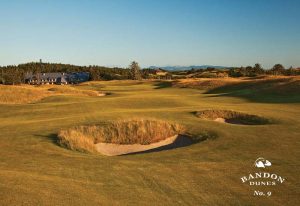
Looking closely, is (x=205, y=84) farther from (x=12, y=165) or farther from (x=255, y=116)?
(x=12, y=165)

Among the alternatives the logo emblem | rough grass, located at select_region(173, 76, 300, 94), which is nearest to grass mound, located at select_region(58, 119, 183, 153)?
the logo emblem

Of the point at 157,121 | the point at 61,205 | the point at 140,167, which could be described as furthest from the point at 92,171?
the point at 157,121

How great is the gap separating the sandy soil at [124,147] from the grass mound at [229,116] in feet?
22.7

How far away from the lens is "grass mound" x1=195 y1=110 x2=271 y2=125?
28625 millimetres

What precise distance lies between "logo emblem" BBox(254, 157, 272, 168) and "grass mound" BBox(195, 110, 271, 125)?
37.9 ft

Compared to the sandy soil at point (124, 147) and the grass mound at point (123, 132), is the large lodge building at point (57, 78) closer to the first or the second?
the grass mound at point (123, 132)

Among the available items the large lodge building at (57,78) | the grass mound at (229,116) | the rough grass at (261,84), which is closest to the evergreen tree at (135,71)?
the large lodge building at (57,78)

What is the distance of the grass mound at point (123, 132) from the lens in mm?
22730

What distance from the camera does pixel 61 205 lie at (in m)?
11.1

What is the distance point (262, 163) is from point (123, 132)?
34.2ft

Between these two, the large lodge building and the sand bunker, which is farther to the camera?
the large lodge building

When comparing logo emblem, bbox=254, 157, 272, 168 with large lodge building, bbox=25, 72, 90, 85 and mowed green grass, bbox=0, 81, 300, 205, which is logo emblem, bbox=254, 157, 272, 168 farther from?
large lodge building, bbox=25, 72, 90, 85

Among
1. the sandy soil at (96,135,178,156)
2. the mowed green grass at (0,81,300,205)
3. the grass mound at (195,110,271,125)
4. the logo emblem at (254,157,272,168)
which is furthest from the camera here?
the grass mound at (195,110,271,125)

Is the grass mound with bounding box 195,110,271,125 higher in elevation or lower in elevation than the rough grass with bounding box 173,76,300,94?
lower
